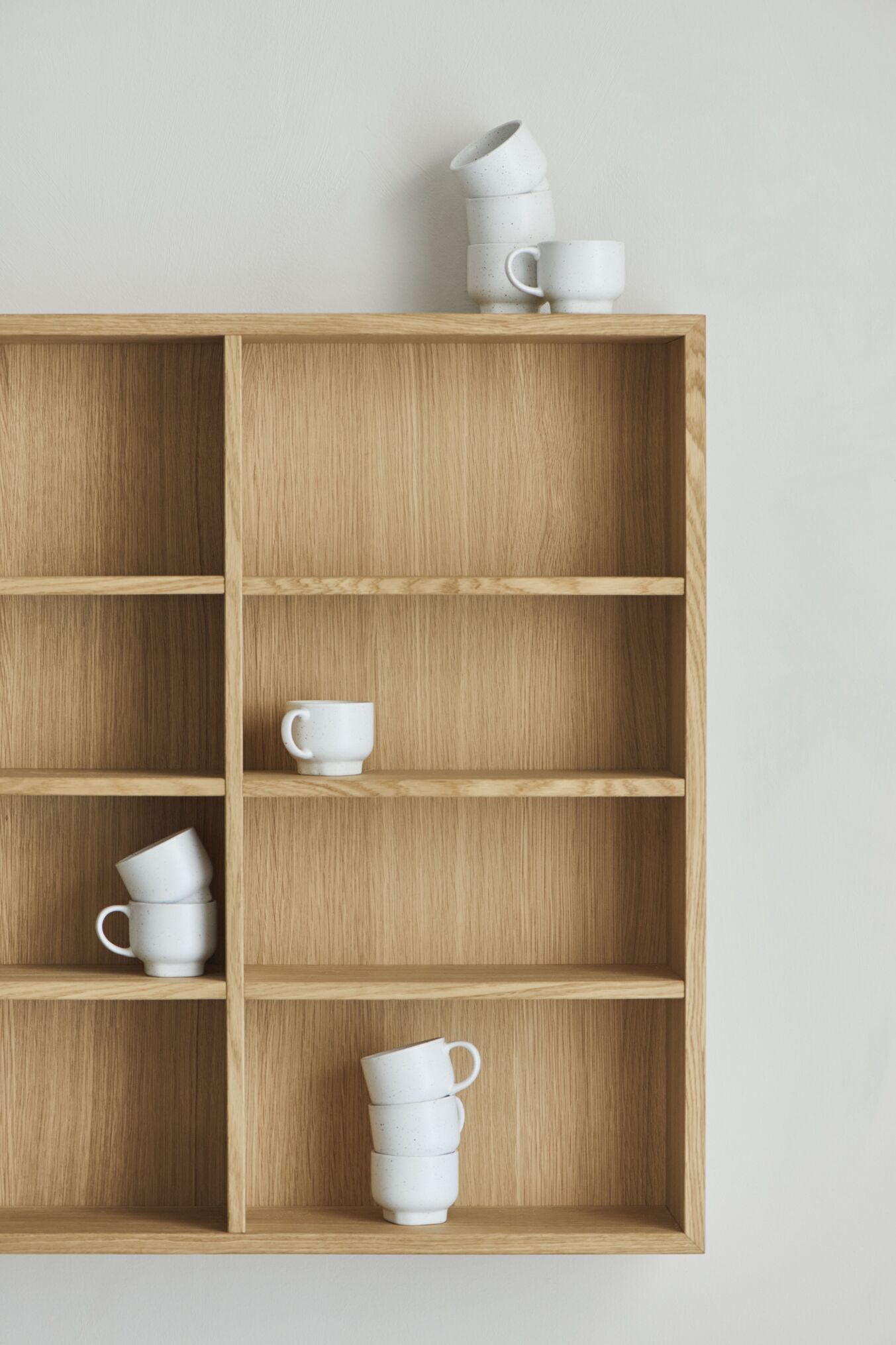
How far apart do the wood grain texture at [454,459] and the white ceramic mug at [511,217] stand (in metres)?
0.14

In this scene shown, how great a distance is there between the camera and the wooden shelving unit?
66.9 inches

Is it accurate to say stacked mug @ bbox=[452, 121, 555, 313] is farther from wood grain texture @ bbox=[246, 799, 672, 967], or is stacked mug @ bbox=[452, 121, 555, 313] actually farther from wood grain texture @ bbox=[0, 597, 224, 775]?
wood grain texture @ bbox=[246, 799, 672, 967]

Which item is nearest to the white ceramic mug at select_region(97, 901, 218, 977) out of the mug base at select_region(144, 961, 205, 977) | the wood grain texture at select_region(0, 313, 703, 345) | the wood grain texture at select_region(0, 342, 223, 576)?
the mug base at select_region(144, 961, 205, 977)

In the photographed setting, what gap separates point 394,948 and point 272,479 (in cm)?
62

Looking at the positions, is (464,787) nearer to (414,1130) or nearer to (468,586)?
(468,586)

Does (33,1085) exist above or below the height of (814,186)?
below

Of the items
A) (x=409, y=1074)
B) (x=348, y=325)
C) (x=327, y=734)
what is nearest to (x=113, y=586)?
(x=327, y=734)

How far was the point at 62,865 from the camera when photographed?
1714 millimetres

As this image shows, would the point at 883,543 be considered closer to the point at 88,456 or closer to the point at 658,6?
the point at 658,6

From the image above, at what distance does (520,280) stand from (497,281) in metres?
0.03

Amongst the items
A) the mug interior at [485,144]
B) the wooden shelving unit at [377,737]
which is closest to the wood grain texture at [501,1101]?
the wooden shelving unit at [377,737]

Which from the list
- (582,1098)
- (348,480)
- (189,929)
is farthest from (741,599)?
(189,929)

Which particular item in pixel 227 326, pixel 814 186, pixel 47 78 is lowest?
pixel 227 326

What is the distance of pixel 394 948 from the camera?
171cm
